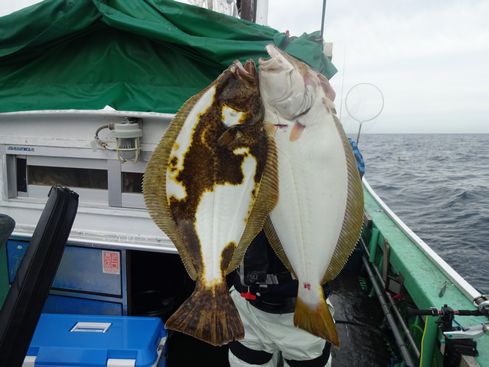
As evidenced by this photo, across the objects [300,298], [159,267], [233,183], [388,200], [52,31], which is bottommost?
[388,200]

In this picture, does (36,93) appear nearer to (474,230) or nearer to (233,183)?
(233,183)

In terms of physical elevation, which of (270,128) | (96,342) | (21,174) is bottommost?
(96,342)

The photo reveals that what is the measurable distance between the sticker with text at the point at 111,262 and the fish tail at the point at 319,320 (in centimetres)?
215

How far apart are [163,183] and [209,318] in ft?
2.03

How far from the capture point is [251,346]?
2416 mm

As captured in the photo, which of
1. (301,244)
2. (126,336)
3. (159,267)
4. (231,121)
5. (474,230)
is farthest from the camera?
(474,230)

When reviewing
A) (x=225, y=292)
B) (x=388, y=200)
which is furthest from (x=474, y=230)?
(x=225, y=292)

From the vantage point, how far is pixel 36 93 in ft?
10.7

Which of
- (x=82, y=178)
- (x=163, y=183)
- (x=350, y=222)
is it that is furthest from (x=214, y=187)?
(x=82, y=178)

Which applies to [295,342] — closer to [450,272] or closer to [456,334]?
[456,334]

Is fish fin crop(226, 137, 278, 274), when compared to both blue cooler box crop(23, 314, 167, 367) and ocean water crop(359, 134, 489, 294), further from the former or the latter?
ocean water crop(359, 134, 489, 294)

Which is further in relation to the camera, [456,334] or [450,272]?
[450,272]

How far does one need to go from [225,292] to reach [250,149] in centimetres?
64

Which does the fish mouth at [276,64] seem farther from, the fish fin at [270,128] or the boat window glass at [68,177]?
the boat window glass at [68,177]
